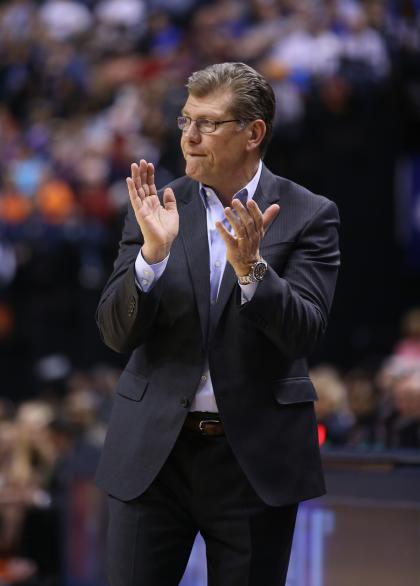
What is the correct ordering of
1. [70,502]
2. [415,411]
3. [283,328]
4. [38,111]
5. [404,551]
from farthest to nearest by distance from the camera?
1. [38,111]
2. [415,411]
3. [70,502]
4. [404,551]
5. [283,328]

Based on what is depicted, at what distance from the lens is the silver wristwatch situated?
2910 mm

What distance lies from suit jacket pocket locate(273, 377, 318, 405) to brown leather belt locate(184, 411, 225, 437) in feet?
0.56

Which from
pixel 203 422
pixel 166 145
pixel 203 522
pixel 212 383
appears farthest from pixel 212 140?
pixel 166 145

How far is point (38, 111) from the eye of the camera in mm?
14508

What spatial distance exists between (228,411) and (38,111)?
11945 millimetres

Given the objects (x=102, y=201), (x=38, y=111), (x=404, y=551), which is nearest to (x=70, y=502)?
(x=404, y=551)

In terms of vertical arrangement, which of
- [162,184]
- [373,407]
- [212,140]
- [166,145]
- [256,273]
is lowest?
[373,407]

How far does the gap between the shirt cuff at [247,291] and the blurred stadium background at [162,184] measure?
3945mm

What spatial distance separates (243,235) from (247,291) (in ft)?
0.47

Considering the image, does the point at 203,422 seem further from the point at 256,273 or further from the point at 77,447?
the point at 77,447

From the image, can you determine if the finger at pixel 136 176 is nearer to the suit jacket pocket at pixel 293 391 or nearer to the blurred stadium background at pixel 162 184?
the suit jacket pocket at pixel 293 391

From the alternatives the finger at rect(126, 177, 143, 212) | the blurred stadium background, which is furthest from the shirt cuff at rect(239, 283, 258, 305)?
the blurred stadium background

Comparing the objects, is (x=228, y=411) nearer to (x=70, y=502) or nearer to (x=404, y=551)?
(x=404, y=551)

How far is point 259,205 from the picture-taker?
318 centimetres
